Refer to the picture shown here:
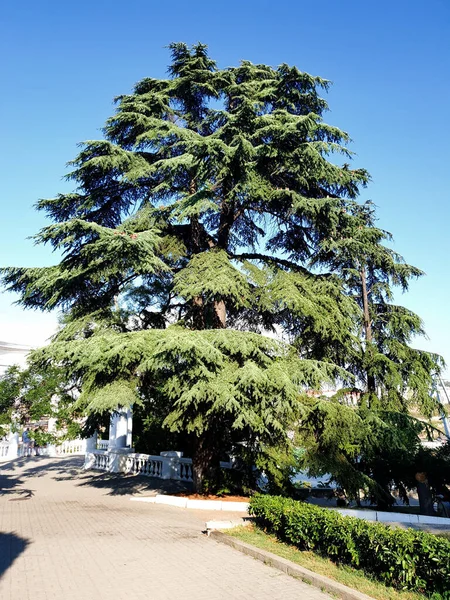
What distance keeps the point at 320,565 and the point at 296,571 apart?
1.82ft

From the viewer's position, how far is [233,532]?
8.55 m

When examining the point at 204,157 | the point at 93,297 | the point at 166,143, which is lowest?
the point at 93,297

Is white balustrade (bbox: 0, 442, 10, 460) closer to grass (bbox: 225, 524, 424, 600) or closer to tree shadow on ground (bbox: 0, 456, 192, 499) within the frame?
tree shadow on ground (bbox: 0, 456, 192, 499)

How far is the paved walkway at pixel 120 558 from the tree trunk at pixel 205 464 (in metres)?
1.25

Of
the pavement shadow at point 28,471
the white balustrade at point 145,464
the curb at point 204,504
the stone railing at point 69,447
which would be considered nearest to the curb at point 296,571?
the curb at point 204,504

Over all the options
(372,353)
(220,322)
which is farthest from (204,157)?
(372,353)

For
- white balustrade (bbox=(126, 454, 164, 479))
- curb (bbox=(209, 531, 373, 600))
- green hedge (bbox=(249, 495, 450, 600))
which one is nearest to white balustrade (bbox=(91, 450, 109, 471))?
white balustrade (bbox=(126, 454, 164, 479))

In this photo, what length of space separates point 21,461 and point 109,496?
1272 centimetres

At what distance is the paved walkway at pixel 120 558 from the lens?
5434 millimetres

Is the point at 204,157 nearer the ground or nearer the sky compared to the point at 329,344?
nearer the sky

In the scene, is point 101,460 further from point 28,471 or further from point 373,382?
point 373,382

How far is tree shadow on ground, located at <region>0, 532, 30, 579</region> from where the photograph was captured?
253 inches

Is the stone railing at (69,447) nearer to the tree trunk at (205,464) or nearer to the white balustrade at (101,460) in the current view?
the white balustrade at (101,460)

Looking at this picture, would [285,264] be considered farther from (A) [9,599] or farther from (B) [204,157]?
(A) [9,599]
